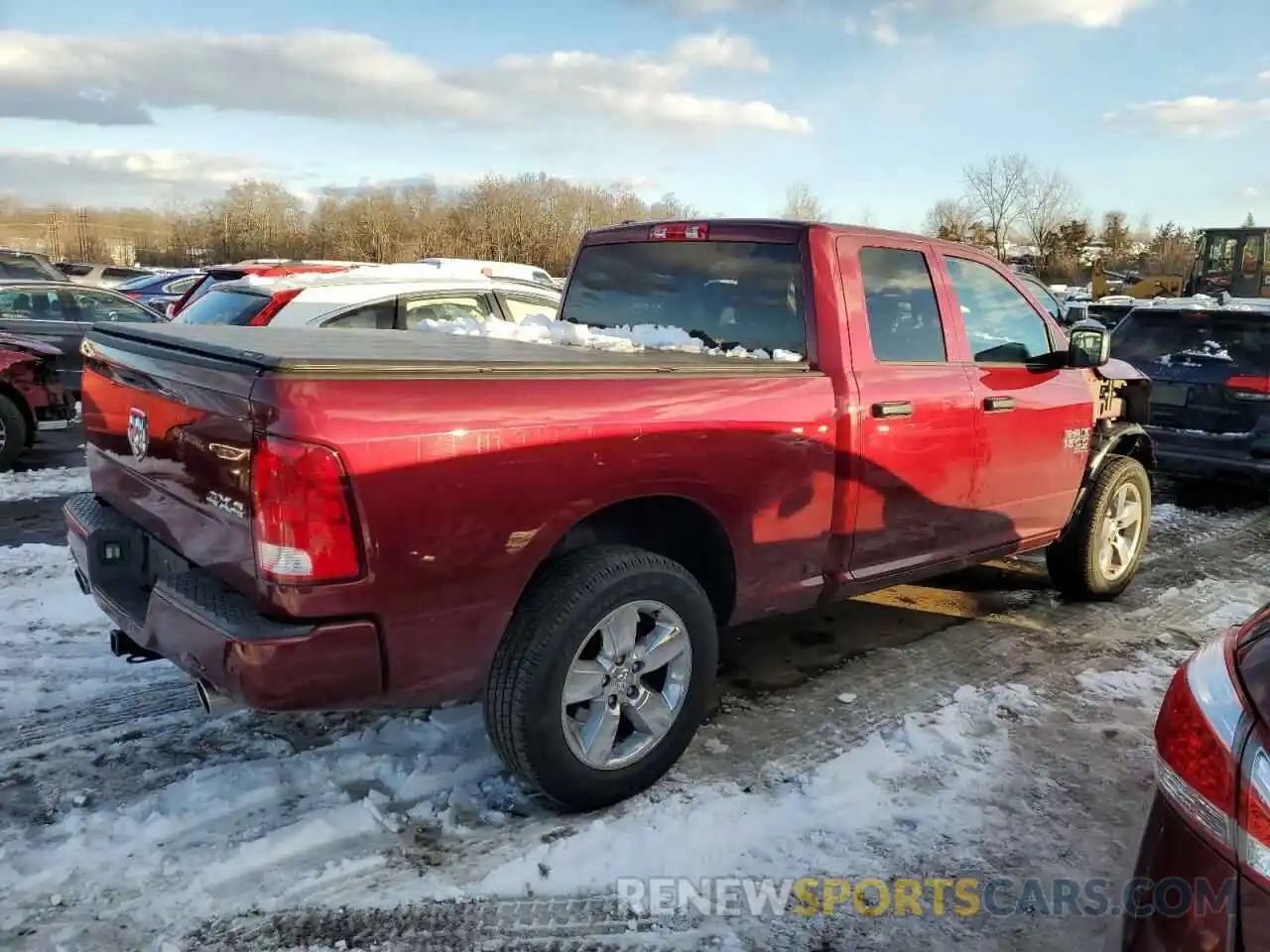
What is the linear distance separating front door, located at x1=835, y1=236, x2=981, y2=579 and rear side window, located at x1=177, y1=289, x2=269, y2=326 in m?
4.71

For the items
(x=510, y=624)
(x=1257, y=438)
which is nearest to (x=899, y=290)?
(x=510, y=624)

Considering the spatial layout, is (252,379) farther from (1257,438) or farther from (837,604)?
(1257,438)

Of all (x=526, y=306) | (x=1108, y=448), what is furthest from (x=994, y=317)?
(x=526, y=306)

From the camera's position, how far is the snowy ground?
8.80 ft

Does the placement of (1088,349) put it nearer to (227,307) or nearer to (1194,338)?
(1194,338)

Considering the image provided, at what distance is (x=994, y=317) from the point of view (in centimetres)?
477

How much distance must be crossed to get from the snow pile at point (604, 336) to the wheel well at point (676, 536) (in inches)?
28.3

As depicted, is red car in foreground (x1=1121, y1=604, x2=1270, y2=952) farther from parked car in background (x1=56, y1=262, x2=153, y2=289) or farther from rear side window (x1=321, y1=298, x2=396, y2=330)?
parked car in background (x1=56, y1=262, x2=153, y2=289)

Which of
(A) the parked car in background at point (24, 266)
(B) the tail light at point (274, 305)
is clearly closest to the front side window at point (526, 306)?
(B) the tail light at point (274, 305)

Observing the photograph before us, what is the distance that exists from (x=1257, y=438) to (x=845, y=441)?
17.7 ft

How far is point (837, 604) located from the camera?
543cm

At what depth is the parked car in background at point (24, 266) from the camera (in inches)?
679

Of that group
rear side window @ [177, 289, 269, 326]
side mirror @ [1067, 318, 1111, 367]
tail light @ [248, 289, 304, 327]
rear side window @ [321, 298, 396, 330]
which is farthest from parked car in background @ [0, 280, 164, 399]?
side mirror @ [1067, 318, 1111, 367]

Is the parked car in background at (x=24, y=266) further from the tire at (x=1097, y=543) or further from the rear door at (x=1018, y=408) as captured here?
the tire at (x=1097, y=543)
